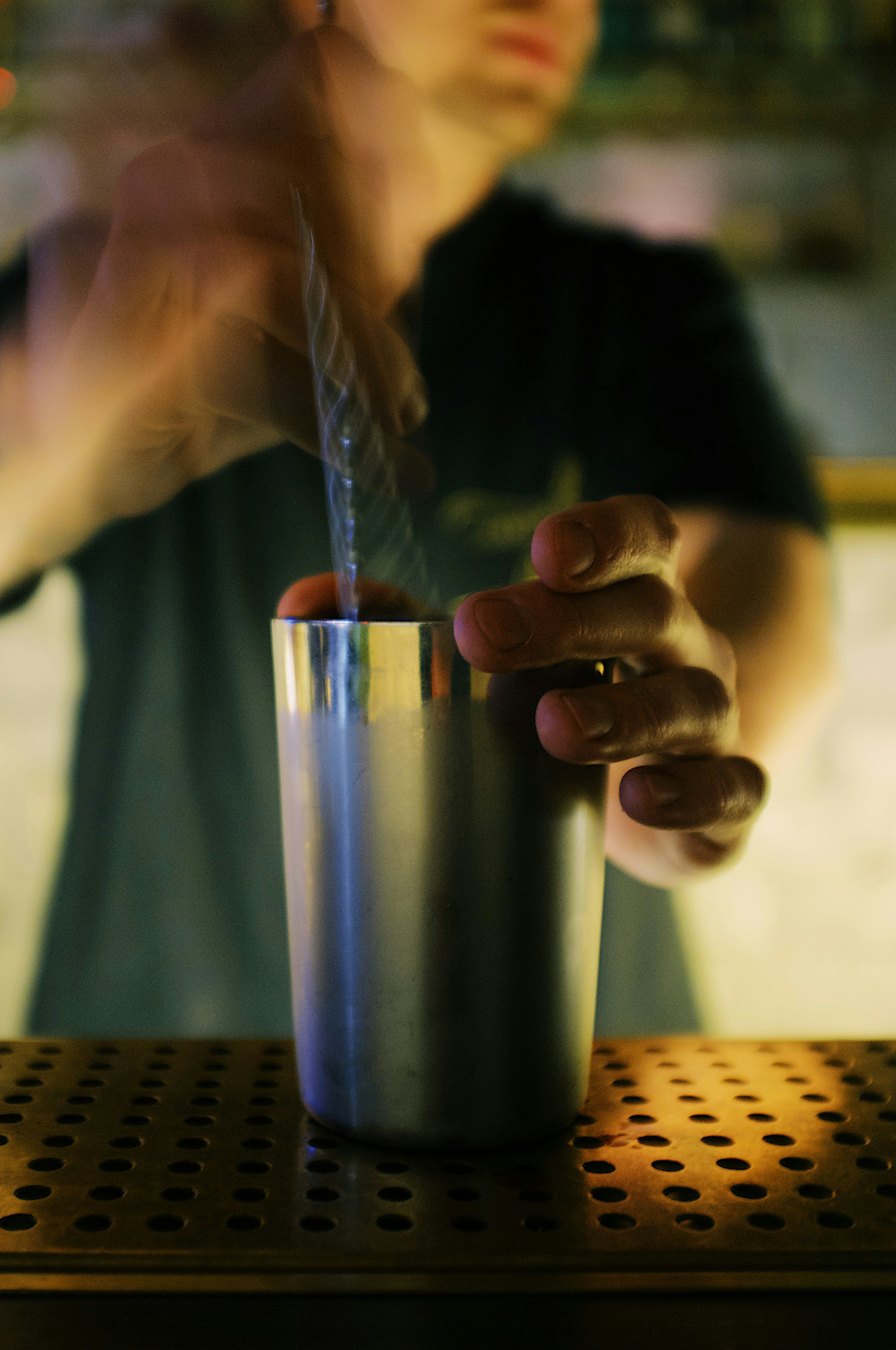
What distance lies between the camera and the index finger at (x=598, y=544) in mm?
295

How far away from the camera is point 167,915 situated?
1038 mm

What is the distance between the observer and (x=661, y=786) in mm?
361

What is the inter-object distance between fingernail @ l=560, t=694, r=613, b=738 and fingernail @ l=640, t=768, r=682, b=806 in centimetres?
7

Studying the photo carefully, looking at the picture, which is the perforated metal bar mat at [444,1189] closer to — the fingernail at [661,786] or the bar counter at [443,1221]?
the bar counter at [443,1221]

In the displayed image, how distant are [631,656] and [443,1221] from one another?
17cm

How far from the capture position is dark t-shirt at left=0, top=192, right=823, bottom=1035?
98 centimetres

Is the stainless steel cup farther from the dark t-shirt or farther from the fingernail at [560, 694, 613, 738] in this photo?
the dark t-shirt

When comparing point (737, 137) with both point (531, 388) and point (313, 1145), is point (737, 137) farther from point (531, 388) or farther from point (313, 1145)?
point (313, 1145)

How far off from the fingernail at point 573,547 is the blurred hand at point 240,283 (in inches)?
5.3

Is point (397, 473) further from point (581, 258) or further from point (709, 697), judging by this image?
point (581, 258)

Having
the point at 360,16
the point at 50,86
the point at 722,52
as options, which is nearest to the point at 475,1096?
the point at 360,16

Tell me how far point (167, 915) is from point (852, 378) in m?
1.02

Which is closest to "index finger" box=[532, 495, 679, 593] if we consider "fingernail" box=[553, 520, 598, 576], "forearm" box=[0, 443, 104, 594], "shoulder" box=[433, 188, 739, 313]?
"fingernail" box=[553, 520, 598, 576]

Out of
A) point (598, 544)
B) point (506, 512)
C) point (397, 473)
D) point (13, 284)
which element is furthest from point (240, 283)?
point (506, 512)
